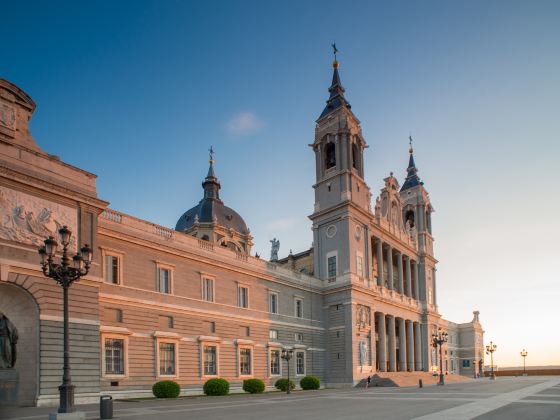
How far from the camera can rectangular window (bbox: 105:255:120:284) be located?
104ft

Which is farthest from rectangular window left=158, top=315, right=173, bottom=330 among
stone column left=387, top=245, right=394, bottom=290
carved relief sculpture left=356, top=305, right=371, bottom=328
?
stone column left=387, top=245, right=394, bottom=290

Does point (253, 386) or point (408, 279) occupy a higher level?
point (408, 279)

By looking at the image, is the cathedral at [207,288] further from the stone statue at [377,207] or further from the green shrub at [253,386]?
the green shrub at [253,386]

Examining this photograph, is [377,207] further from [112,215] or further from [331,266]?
[112,215]

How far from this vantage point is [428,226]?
7988 cm

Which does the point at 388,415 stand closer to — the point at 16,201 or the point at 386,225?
the point at 16,201

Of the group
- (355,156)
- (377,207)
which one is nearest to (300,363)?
(377,207)

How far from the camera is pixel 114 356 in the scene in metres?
31.1

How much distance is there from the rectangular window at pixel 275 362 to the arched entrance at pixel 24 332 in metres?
24.3

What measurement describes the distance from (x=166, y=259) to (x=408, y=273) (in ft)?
143

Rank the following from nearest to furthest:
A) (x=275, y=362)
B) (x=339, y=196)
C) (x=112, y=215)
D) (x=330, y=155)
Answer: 1. (x=112, y=215)
2. (x=275, y=362)
3. (x=339, y=196)
4. (x=330, y=155)

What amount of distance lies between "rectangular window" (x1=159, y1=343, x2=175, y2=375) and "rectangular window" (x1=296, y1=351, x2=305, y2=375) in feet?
52.5

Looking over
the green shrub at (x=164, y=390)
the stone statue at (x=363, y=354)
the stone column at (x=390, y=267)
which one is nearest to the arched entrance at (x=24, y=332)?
the green shrub at (x=164, y=390)

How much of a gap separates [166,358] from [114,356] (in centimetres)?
455
